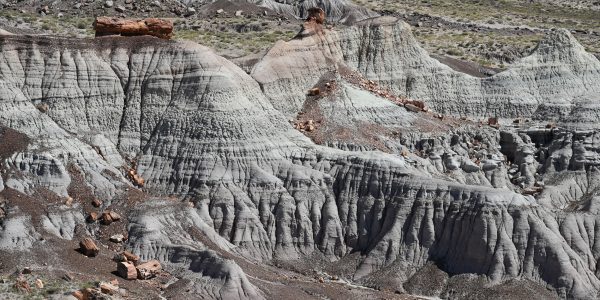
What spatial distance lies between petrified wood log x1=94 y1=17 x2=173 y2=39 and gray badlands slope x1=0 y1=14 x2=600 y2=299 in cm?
153

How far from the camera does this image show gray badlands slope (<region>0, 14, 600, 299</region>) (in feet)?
180

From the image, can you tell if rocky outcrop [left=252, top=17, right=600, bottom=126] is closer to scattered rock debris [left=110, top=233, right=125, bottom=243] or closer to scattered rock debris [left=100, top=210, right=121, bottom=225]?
scattered rock debris [left=100, top=210, right=121, bottom=225]

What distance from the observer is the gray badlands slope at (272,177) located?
55000 millimetres

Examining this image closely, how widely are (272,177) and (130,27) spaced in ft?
47.9

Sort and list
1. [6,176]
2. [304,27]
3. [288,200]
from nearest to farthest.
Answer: [6,176] < [288,200] < [304,27]

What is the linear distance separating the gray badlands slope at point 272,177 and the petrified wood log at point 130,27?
5.01 ft

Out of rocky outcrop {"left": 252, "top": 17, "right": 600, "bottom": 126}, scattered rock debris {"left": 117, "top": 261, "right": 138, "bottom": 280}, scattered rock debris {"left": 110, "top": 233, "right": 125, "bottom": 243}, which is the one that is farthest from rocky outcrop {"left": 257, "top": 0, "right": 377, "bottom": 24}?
scattered rock debris {"left": 117, "top": 261, "right": 138, "bottom": 280}

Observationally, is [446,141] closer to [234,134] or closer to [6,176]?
[234,134]

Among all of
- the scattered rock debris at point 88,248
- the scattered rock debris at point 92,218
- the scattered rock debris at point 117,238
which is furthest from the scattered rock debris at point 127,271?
the scattered rock debris at point 92,218

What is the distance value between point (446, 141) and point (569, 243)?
13434mm

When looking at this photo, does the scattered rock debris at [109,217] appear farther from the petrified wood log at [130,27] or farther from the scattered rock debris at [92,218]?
the petrified wood log at [130,27]

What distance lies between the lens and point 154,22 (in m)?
67.5

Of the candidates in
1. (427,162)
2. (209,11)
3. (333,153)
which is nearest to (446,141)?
(427,162)

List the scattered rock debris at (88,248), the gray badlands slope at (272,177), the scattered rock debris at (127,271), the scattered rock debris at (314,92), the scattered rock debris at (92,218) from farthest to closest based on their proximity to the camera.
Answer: the scattered rock debris at (314,92), the gray badlands slope at (272,177), the scattered rock debris at (92,218), the scattered rock debris at (88,248), the scattered rock debris at (127,271)
